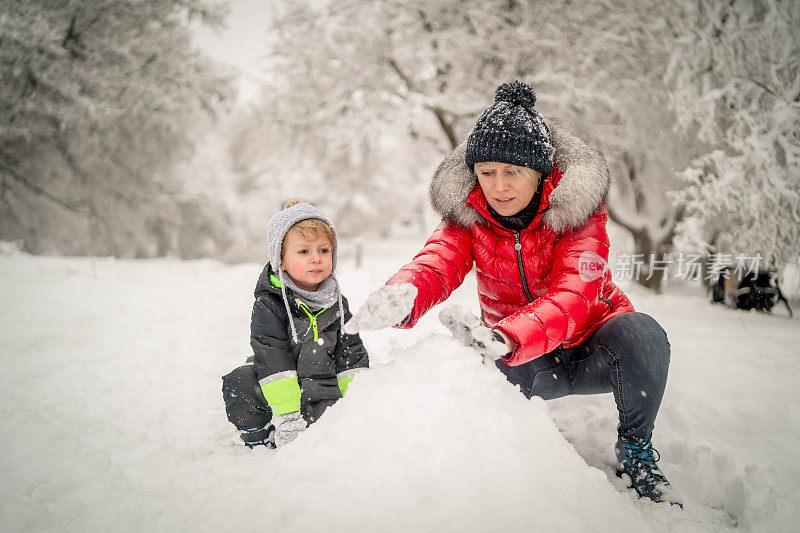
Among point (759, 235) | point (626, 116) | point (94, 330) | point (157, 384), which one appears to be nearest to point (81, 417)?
point (157, 384)

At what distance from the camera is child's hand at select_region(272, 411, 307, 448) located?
2012mm

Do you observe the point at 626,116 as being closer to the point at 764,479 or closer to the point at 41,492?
the point at 764,479

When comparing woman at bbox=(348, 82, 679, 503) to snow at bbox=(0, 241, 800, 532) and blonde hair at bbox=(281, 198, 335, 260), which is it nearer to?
snow at bbox=(0, 241, 800, 532)

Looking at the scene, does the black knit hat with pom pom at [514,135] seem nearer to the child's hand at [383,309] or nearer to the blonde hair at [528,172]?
the blonde hair at [528,172]

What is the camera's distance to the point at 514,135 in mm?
1790

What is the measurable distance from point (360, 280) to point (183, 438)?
16.2ft

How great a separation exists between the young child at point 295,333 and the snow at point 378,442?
28cm

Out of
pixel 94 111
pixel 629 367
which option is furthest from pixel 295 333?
pixel 94 111

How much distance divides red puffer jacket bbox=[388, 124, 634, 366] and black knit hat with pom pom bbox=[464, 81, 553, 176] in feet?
0.47

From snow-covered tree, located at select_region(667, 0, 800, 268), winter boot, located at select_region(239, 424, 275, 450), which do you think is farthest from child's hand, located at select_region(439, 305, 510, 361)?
snow-covered tree, located at select_region(667, 0, 800, 268)

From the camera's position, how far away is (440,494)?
3.29ft

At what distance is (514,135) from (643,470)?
5.11ft

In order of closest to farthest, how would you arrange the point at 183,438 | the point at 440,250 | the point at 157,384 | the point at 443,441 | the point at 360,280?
1. the point at 443,441
2. the point at 440,250
3. the point at 183,438
4. the point at 157,384
5. the point at 360,280

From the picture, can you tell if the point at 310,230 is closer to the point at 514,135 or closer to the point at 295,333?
the point at 295,333
